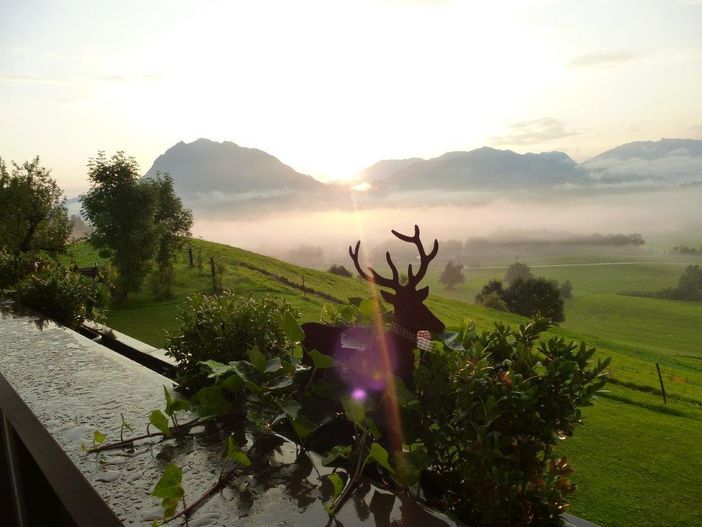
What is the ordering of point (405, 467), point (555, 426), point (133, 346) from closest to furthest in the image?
point (555, 426), point (405, 467), point (133, 346)

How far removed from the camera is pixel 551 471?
7.37 feet

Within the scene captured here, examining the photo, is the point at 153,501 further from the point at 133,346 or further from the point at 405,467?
the point at 133,346

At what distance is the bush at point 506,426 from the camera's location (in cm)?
206

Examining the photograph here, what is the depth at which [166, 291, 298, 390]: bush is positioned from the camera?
12.4ft

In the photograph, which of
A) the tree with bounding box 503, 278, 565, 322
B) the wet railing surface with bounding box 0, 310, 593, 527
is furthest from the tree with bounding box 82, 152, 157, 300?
the tree with bounding box 503, 278, 565, 322

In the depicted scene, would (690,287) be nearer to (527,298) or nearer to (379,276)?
(527,298)

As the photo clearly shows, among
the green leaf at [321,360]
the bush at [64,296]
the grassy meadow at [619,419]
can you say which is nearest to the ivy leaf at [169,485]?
the green leaf at [321,360]

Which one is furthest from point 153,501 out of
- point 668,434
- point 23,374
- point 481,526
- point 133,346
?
point 668,434

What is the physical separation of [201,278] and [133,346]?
102 feet

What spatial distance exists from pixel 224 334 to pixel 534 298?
231ft

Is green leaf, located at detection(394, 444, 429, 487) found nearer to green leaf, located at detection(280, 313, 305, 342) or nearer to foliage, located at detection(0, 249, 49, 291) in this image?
green leaf, located at detection(280, 313, 305, 342)

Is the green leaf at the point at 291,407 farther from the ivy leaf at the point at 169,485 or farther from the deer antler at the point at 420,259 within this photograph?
the deer antler at the point at 420,259

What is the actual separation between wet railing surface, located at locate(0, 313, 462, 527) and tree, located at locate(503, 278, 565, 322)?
67.4m

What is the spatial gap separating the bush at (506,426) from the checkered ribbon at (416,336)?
8cm
